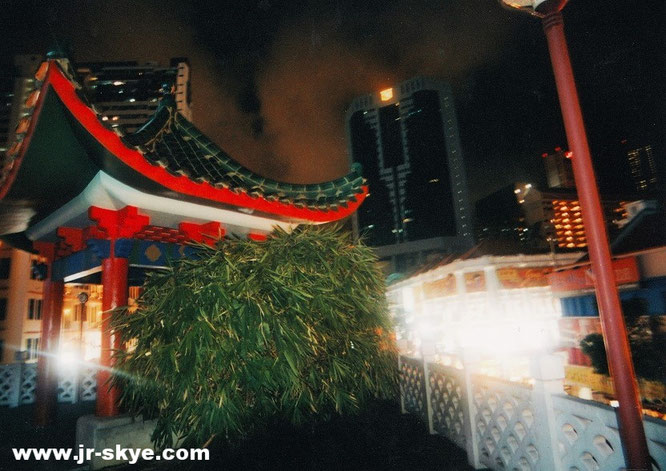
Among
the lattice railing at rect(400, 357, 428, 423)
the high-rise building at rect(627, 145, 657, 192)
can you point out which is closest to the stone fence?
the lattice railing at rect(400, 357, 428, 423)

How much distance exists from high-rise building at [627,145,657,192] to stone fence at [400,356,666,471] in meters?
75.6

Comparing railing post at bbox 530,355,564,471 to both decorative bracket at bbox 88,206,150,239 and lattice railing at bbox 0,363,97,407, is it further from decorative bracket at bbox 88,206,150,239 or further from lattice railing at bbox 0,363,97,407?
lattice railing at bbox 0,363,97,407

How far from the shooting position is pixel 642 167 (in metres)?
69.8

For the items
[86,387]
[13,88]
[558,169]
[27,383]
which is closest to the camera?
[86,387]

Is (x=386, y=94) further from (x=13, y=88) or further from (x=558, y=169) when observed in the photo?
(x=13, y=88)

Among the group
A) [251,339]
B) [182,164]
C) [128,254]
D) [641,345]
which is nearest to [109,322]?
[128,254]

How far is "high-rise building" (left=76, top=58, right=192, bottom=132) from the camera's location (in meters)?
62.7

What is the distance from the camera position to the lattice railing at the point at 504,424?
3688 mm

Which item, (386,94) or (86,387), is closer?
(86,387)

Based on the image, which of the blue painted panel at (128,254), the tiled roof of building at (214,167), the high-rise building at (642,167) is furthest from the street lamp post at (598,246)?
the high-rise building at (642,167)

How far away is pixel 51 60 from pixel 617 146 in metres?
74.6

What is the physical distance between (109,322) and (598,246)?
5.61 meters

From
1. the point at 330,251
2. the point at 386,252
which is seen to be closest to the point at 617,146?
the point at 386,252

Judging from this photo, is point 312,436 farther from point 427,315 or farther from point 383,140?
point 383,140
